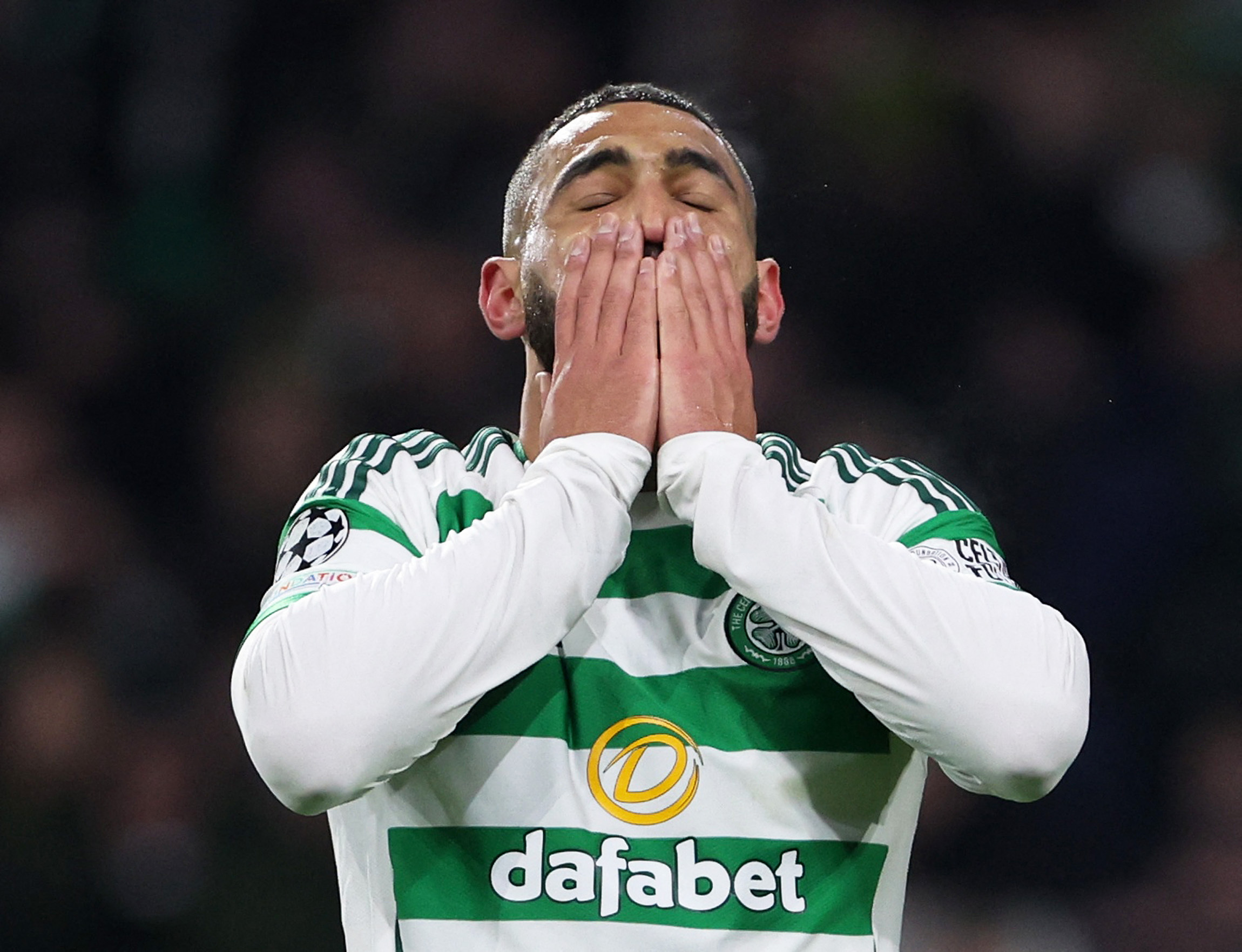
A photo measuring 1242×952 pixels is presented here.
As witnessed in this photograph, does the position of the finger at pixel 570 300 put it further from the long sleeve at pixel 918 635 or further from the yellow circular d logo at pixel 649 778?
the yellow circular d logo at pixel 649 778

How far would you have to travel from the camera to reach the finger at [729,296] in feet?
5.73

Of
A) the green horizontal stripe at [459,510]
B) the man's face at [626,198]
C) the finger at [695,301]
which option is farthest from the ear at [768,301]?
the green horizontal stripe at [459,510]

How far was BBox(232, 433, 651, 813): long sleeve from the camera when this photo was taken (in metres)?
1.34

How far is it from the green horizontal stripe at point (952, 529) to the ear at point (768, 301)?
0.50 metres

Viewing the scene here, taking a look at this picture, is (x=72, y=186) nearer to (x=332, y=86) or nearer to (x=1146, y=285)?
(x=332, y=86)

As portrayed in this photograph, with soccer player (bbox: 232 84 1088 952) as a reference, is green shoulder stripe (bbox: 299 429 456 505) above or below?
above

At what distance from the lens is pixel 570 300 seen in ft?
5.78

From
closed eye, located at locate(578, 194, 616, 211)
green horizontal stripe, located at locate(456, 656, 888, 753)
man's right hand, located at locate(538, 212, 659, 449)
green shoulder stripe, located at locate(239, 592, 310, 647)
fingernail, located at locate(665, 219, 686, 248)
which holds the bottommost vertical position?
green horizontal stripe, located at locate(456, 656, 888, 753)

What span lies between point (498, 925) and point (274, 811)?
1435 millimetres

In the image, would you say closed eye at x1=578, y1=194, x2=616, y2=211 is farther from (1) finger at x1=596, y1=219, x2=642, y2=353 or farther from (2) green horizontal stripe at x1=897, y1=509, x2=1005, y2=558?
(2) green horizontal stripe at x1=897, y1=509, x2=1005, y2=558

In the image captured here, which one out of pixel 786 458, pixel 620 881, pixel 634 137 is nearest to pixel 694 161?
pixel 634 137

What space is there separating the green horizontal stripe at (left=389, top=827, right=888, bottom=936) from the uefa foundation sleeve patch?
1.04 feet

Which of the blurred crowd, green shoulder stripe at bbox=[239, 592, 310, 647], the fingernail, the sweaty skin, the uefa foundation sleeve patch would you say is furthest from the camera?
the blurred crowd

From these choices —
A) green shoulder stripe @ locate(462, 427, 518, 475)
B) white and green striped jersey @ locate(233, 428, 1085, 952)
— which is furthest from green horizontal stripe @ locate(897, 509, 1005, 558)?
green shoulder stripe @ locate(462, 427, 518, 475)
